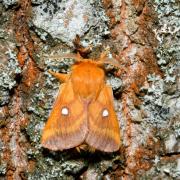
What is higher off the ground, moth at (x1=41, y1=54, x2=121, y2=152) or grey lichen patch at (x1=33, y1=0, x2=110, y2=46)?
grey lichen patch at (x1=33, y1=0, x2=110, y2=46)

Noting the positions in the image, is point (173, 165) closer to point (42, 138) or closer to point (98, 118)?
point (98, 118)

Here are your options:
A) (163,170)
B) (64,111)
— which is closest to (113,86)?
(64,111)

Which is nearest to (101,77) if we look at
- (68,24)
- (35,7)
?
(68,24)

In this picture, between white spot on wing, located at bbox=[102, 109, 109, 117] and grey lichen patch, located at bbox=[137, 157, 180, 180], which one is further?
white spot on wing, located at bbox=[102, 109, 109, 117]

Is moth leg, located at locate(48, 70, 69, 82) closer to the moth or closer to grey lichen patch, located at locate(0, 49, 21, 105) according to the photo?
the moth

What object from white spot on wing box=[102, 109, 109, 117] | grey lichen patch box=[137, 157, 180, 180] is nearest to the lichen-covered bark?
grey lichen patch box=[137, 157, 180, 180]

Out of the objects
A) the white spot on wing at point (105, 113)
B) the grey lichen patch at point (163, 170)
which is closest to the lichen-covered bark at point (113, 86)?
the grey lichen patch at point (163, 170)

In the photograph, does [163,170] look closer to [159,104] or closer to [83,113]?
[159,104]
